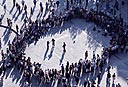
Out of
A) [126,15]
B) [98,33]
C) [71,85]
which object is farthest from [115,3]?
[71,85]

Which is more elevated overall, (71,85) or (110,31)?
(110,31)

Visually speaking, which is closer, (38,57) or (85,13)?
(38,57)

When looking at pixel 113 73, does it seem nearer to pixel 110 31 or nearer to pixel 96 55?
pixel 96 55

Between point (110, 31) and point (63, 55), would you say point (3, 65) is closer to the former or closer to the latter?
point (63, 55)

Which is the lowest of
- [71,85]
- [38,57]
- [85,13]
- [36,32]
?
[71,85]

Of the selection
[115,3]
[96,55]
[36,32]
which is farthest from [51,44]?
[115,3]

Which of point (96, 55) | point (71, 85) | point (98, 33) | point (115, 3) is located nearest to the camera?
point (71, 85)

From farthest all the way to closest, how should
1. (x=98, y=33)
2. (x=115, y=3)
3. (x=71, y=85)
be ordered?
1. (x=115, y=3)
2. (x=98, y=33)
3. (x=71, y=85)
